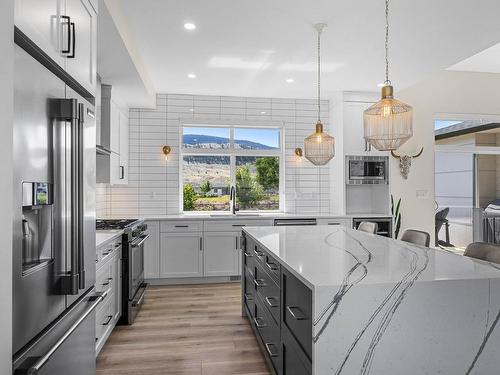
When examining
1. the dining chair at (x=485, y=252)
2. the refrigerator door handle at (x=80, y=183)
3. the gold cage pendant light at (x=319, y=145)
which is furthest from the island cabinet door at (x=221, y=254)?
the refrigerator door handle at (x=80, y=183)

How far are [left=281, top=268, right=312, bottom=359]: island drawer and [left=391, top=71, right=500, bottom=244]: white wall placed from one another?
14.2 ft

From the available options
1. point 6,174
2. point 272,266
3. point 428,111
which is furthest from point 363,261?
point 428,111

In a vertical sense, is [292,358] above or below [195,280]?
above

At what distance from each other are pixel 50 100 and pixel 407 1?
8.98 ft

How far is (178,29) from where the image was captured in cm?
333

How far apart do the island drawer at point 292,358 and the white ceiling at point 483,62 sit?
4816 millimetres

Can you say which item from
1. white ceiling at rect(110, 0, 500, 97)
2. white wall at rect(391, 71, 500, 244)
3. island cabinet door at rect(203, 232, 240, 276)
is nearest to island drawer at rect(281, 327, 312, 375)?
white ceiling at rect(110, 0, 500, 97)

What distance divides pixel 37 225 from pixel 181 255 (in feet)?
12.0

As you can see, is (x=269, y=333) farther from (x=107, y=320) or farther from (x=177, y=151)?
(x=177, y=151)

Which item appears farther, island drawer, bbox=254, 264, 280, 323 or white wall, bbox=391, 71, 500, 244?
white wall, bbox=391, 71, 500, 244

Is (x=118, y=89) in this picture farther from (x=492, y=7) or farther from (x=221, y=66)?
(x=492, y=7)

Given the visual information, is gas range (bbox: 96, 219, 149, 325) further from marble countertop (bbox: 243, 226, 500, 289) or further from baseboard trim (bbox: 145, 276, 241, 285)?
marble countertop (bbox: 243, 226, 500, 289)

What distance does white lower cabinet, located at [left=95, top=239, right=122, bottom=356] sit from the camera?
8.69 feet

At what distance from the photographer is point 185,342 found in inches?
117
